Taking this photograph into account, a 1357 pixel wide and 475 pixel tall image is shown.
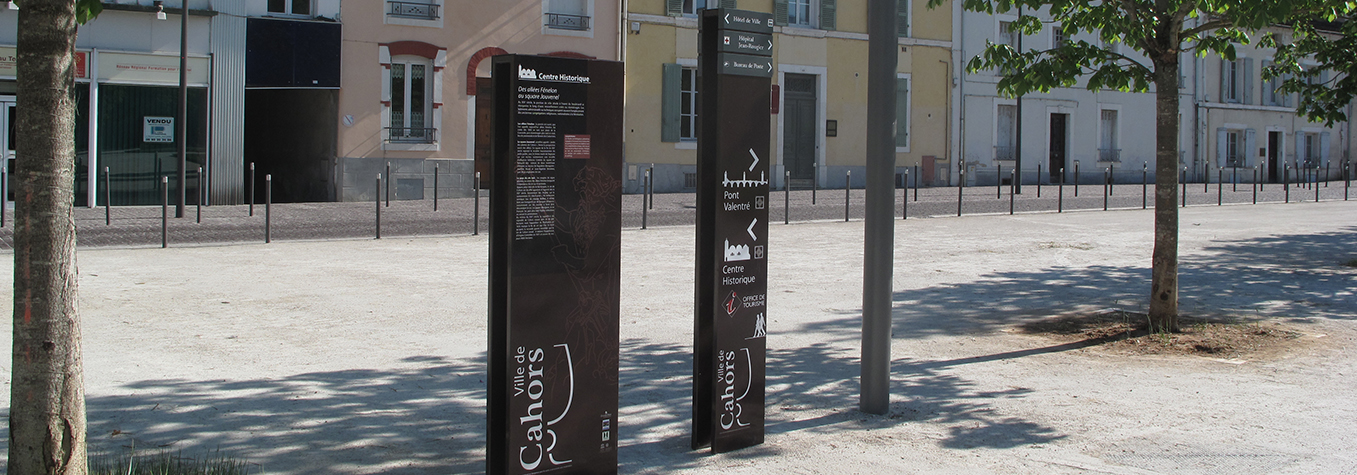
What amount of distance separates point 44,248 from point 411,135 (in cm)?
1858

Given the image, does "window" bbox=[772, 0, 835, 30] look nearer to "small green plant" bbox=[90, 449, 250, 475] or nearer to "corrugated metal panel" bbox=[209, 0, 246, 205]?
"corrugated metal panel" bbox=[209, 0, 246, 205]

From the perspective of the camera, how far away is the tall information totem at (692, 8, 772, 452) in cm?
466

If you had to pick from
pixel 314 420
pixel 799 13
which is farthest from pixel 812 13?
pixel 314 420

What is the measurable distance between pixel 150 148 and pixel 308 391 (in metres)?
15.2

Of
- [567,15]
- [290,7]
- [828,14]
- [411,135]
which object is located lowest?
[411,135]

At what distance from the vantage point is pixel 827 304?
8984mm

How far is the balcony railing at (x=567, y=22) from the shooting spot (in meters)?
22.8

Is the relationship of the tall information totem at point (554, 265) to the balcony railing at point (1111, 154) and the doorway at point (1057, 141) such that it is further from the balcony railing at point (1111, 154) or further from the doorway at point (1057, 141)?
the balcony railing at point (1111, 154)

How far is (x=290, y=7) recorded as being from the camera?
20.2m

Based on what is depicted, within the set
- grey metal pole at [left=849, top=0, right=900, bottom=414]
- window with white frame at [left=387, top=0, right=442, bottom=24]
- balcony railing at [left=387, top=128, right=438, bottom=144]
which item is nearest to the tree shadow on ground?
grey metal pole at [left=849, top=0, right=900, bottom=414]

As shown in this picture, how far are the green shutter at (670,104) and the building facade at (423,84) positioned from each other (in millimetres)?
2448

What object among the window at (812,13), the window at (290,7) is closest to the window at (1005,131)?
the window at (812,13)

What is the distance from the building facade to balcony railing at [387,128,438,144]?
2cm

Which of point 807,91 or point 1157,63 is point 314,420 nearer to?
point 1157,63
